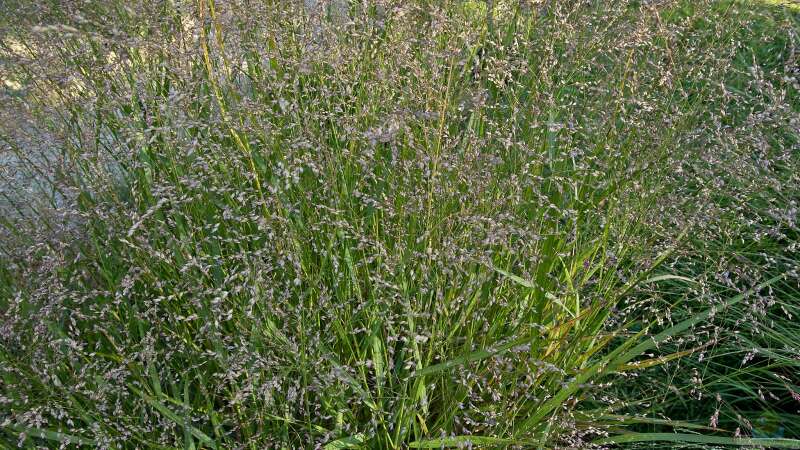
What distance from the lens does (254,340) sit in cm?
187

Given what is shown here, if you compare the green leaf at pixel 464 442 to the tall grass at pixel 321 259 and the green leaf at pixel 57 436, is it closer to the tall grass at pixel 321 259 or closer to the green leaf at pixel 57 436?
the tall grass at pixel 321 259

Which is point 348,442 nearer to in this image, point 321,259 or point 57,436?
point 321,259

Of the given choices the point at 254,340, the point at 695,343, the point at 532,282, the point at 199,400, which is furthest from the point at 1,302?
the point at 695,343

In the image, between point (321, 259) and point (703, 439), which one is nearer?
point (703, 439)

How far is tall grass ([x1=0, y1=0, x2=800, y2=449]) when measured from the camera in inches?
71.9

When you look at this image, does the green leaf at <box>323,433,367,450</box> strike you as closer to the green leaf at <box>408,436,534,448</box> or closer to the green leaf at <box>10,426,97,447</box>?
the green leaf at <box>408,436,534,448</box>

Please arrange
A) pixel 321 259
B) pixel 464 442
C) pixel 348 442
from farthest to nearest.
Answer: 1. pixel 321 259
2. pixel 348 442
3. pixel 464 442

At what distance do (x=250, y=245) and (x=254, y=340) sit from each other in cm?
44

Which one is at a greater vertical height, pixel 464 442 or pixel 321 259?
pixel 321 259

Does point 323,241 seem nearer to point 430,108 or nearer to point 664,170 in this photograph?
point 430,108

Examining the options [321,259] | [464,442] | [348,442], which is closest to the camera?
[464,442]

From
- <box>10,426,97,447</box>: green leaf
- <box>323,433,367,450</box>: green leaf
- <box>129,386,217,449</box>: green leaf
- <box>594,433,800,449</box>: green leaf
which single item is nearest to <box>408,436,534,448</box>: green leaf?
<box>323,433,367,450</box>: green leaf

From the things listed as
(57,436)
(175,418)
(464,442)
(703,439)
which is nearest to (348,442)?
(464,442)

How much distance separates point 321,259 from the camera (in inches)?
84.4
